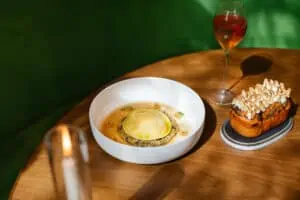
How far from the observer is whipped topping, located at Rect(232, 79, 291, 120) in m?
1.13

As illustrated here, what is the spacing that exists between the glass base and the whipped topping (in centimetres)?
11

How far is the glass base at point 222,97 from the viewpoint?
1.28 metres

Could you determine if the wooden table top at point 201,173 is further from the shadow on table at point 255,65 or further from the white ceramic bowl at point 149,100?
the shadow on table at point 255,65

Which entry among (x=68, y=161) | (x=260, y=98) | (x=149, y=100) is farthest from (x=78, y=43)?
(x=68, y=161)

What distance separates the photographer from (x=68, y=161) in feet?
2.83

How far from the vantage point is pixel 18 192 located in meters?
1.03

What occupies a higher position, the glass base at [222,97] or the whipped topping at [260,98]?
the whipped topping at [260,98]

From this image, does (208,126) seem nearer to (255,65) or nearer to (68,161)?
(255,65)

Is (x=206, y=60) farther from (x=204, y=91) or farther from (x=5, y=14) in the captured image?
(x=5, y=14)

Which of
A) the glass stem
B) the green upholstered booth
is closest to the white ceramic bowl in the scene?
the glass stem

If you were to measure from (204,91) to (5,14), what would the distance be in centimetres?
62

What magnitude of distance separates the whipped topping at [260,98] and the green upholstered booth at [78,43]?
0.67 m

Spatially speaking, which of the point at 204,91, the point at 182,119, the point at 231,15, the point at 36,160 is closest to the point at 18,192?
the point at 36,160

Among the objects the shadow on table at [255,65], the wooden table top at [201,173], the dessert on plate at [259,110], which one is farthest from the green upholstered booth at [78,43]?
the dessert on plate at [259,110]
